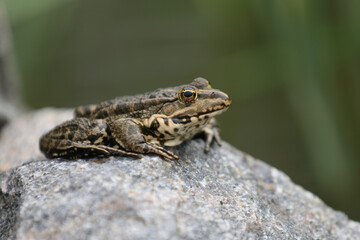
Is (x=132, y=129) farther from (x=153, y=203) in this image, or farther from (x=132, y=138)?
(x=153, y=203)

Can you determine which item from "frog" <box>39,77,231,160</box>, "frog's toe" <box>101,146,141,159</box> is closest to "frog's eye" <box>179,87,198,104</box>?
"frog" <box>39,77,231,160</box>

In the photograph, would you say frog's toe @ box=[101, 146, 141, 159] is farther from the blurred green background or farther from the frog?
the blurred green background

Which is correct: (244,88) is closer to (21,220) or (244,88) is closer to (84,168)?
(84,168)

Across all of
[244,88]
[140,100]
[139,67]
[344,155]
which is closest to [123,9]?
[139,67]

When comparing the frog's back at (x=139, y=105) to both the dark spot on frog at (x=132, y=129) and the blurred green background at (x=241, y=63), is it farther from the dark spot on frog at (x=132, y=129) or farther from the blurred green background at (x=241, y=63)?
the blurred green background at (x=241, y=63)

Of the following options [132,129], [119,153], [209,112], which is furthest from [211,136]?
[119,153]
